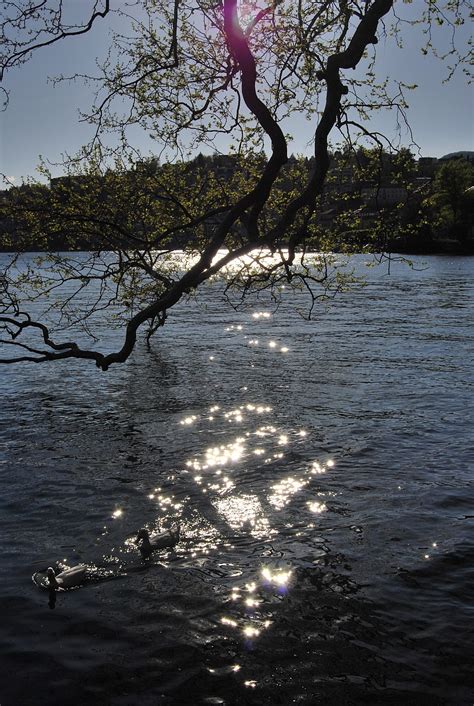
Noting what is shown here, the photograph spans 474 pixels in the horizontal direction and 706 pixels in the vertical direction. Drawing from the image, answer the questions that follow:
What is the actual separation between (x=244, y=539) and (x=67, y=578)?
2891mm

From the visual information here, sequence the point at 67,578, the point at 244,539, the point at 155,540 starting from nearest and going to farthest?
the point at 67,578
the point at 155,540
the point at 244,539

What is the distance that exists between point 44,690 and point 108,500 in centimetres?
521

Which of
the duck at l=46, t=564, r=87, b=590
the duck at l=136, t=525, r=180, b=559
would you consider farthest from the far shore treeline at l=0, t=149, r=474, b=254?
the duck at l=46, t=564, r=87, b=590

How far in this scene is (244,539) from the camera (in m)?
9.78

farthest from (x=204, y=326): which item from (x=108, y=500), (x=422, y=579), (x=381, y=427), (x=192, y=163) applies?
(x=422, y=579)

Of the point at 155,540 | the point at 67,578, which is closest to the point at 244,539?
the point at 155,540

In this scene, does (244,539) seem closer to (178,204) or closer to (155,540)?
(155,540)

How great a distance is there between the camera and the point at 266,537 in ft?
32.2

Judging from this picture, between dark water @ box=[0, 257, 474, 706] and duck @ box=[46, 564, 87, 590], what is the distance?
210 millimetres

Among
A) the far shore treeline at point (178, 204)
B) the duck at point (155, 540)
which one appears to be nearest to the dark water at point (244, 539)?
the duck at point (155, 540)

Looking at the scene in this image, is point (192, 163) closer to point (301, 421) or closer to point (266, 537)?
point (301, 421)

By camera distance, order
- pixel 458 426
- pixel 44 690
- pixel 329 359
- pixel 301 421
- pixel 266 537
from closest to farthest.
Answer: pixel 44 690 < pixel 266 537 < pixel 458 426 < pixel 301 421 < pixel 329 359

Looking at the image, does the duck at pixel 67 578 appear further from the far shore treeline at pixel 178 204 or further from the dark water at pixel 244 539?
the far shore treeline at pixel 178 204

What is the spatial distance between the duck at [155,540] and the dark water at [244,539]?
18 centimetres
